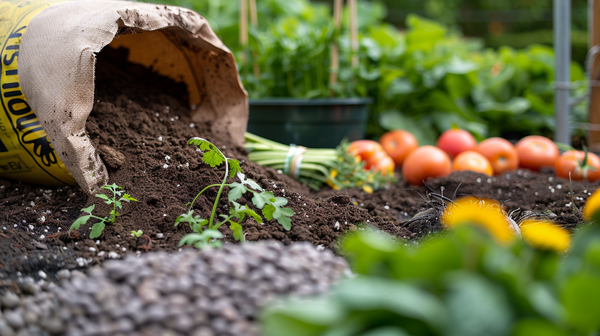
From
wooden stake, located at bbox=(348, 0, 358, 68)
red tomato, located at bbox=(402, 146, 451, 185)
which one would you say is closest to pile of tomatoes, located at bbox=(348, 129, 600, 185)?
red tomato, located at bbox=(402, 146, 451, 185)

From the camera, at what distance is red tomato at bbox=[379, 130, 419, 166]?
3.30 meters

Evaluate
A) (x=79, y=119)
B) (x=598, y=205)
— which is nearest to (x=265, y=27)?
(x=79, y=119)

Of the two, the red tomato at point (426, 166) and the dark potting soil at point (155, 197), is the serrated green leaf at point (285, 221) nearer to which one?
the dark potting soil at point (155, 197)

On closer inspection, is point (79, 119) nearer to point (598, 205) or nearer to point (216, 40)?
point (216, 40)

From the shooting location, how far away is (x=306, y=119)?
9.86 ft

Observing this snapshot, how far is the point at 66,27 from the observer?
1671 millimetres

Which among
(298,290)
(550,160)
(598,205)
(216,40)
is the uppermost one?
(216,40)

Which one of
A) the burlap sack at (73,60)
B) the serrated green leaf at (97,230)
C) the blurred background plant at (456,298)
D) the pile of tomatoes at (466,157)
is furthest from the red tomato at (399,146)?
the blurred background plant at (456,298)

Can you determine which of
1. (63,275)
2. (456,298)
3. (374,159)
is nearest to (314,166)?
(374,159)

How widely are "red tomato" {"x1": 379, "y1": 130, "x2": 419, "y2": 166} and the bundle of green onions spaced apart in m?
0.79

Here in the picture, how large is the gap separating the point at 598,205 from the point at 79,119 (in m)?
1.57

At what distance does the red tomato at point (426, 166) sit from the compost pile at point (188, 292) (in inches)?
69.6

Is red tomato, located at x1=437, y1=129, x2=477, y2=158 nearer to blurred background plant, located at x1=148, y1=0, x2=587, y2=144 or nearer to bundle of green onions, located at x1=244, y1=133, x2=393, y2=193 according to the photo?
blurred background plant, located at x1=148, y1=0, x2=587, y2=144

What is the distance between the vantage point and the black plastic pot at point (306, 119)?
298 centimetres
